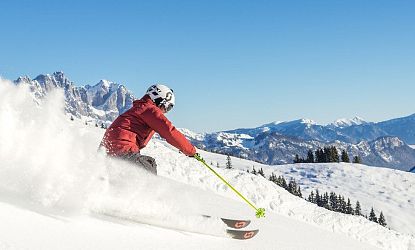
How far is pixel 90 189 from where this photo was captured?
7.10 metres

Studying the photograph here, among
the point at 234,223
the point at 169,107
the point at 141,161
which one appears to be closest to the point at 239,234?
the point at 234,223

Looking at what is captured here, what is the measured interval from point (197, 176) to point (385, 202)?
4952 inches

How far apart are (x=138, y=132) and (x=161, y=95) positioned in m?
0.86

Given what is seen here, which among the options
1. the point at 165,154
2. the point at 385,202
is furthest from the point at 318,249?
the point at 385,202

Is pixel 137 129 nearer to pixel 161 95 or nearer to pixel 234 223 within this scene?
pixel 161 95

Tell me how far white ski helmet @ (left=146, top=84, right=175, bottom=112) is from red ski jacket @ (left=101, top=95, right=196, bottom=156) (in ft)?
0.86

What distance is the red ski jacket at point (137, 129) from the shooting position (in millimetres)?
7992

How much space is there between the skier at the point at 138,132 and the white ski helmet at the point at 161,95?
0.16 metres

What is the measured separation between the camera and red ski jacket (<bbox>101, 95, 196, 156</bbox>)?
799 centimetres

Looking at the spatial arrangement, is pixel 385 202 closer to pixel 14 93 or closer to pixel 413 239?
pixel 413 239

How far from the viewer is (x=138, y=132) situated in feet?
26.9

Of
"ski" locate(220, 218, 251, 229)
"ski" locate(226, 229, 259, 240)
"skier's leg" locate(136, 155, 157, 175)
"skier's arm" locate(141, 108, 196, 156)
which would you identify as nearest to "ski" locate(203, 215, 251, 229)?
"ski" locate(220, 218, 251, 229)

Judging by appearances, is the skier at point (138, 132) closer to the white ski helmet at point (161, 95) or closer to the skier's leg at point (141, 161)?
the skier's leg at point (141, 161)

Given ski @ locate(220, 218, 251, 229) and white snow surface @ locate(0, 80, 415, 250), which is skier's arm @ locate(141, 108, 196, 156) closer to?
white snow surface @ locate(0, 80, 415, 250)
